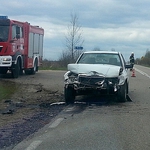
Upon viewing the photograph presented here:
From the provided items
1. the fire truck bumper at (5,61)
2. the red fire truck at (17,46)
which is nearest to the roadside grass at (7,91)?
the fire truck bumper at (5,61)

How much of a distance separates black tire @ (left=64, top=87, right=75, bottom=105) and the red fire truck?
31.2ft

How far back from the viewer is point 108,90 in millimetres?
13312

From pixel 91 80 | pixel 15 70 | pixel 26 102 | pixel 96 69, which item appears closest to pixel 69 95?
pixel 91 80

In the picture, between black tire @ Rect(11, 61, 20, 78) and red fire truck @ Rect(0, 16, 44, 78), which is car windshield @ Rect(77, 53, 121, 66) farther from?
black tire @ Rect(11, 61, 20, 78)

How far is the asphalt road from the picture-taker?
7.44 metres

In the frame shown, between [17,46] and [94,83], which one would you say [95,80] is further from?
[17,46]

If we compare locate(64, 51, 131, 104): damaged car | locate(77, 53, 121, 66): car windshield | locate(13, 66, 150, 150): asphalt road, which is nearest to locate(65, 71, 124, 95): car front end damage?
locate(64, 51, 131, 104): damaged car

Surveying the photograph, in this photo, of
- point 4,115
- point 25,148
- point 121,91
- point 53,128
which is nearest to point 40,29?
point 121,91

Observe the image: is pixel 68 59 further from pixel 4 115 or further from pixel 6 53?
pixel 4 115

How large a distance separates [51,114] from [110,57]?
14.6 ft

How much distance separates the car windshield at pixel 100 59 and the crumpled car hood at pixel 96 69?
1093 millimetres

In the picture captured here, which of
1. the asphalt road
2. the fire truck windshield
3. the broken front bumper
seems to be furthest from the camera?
the fire truck windshield

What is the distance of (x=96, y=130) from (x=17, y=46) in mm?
15478

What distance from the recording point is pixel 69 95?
44.9 ft
